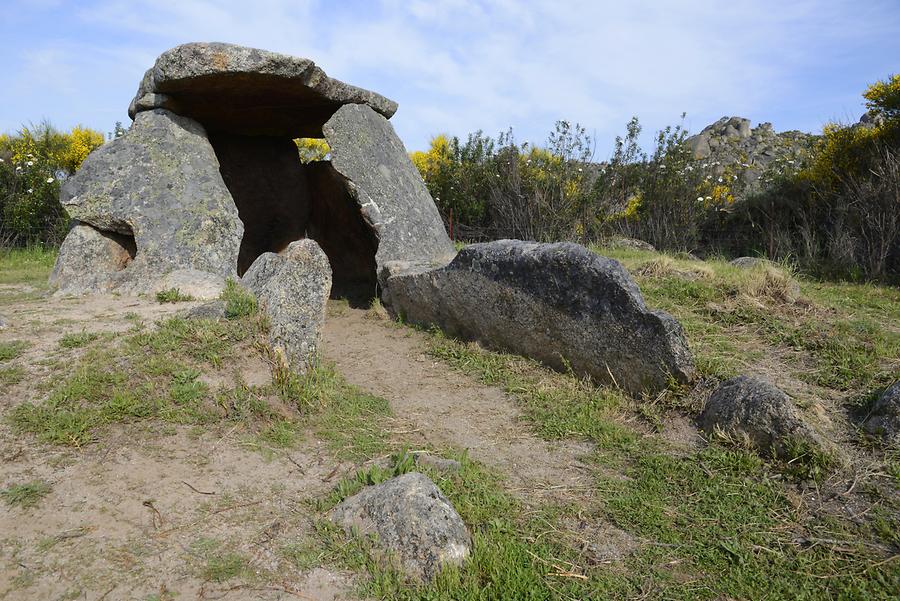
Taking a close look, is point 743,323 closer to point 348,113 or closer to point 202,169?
point 348,113

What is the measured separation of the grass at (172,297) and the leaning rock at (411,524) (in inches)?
143

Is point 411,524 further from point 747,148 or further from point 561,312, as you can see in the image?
point 747,148

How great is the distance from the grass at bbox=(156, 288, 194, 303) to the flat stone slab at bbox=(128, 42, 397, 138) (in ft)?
7.48

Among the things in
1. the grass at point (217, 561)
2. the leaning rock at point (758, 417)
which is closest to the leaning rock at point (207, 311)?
the grass at point (217, 561)

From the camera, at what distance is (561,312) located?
18.4 feet

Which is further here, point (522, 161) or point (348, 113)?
point (522, 161)

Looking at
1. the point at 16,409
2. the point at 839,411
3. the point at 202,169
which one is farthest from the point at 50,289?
the point at 839,411

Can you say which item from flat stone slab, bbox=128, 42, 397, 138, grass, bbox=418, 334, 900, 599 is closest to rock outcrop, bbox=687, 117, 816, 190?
flat stone slab, bbox=128, 42, 397, 138

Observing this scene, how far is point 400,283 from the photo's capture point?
718cm

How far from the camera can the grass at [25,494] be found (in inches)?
137

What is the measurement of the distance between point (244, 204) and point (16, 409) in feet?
20.8

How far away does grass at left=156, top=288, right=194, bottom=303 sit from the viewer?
6379 millimetres

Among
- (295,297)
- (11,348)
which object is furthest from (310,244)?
(11,348)

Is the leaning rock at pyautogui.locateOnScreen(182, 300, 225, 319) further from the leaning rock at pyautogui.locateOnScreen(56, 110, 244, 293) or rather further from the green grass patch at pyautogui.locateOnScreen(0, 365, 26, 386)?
the leaning rock at pyautogui.locateOnScreen(56, 110, 244, 293)
